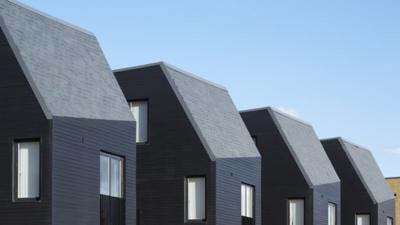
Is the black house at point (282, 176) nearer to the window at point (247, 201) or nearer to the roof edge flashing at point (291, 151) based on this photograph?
the roof edge flashing at point (291, 151)

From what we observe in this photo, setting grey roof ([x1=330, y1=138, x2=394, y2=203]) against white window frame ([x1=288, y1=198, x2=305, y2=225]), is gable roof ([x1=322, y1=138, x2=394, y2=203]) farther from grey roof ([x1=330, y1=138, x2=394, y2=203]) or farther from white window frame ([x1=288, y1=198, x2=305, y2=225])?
white window frame ([x1=288, y1=198, x2=305, y2=225])

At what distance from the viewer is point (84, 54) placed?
3139 centimetres

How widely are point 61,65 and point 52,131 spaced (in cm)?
294

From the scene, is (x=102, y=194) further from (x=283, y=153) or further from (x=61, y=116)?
(x=283, y=153)

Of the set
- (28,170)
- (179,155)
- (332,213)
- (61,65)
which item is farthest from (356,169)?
(28,170)

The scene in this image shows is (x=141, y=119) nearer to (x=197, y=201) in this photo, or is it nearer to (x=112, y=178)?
(x=197, y=201)

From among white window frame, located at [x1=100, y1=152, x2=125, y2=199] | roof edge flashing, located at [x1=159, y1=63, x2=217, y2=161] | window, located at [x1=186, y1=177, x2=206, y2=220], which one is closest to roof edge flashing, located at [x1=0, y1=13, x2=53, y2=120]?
white window frame, located at [x1=100, y1=152, x2=125, y2=199]

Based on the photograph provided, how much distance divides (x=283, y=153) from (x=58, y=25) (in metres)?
17.3

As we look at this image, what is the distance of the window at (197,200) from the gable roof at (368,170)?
1873 cm

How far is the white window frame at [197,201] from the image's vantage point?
1420 inches

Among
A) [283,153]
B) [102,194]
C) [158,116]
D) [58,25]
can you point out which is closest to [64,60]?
[58,25]

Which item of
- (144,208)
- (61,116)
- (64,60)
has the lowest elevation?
(144,208)

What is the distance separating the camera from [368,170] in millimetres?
55594

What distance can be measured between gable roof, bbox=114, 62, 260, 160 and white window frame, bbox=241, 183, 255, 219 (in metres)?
1.35
